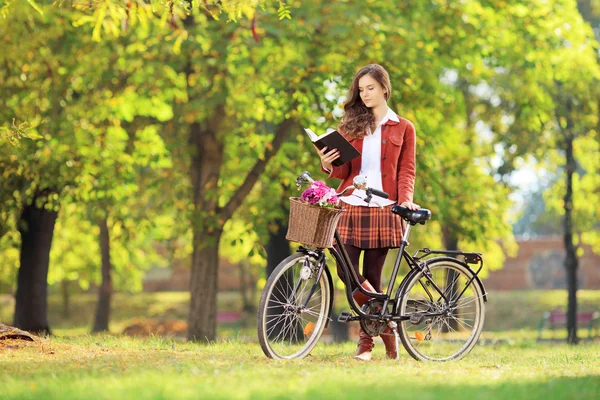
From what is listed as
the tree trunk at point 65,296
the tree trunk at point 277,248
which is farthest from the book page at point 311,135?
the tree trunk at point 65,296

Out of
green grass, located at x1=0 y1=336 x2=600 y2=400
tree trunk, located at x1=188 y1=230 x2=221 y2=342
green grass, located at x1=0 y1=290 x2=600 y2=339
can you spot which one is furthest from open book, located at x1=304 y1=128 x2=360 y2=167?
green grass, located at x1=0 y1=290 x2=600 y2=339

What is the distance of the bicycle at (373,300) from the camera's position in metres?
6.14

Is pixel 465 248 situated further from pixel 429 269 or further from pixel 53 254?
pixel 429 269

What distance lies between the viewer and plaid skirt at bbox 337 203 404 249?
21.7 ft

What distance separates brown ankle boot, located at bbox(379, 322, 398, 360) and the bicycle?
0.09 metres

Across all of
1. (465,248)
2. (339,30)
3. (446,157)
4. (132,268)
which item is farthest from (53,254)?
(339,30)

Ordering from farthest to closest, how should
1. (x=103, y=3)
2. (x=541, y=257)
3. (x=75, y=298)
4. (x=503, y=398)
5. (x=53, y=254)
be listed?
(x=541, y=257)
(x=75, y=298)
(x=53, y=254)
(x=103, y=3)
(x=503, y=398)

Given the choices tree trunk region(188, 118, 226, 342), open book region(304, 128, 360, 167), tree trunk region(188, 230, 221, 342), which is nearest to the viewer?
open book region(304, 128, 360, 167)

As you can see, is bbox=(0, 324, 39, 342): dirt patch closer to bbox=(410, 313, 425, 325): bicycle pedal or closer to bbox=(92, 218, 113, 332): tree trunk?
→ bbox=(410, 313, 425, 325): bicycle pedal

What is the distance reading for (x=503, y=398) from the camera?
15.6ft

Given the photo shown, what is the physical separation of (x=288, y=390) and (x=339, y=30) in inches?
282

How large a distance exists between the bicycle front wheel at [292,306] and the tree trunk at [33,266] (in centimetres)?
847

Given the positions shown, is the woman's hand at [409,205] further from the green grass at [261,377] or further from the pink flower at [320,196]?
the green grass at [261,377]

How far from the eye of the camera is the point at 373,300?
657 cm
